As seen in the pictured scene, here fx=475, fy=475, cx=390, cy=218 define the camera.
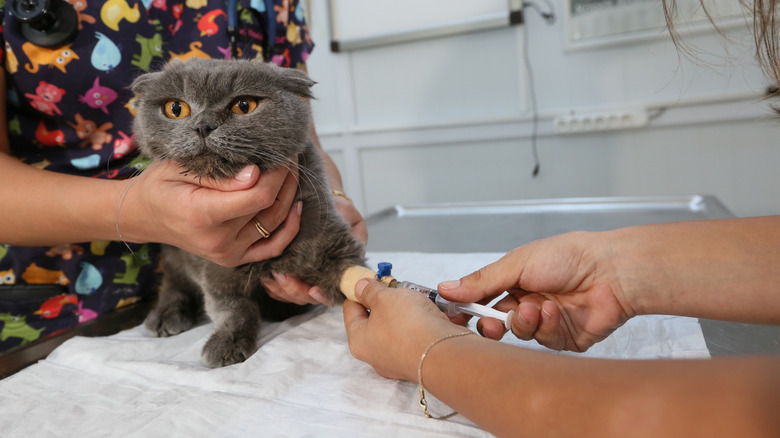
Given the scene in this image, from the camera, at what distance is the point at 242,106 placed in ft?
2.73

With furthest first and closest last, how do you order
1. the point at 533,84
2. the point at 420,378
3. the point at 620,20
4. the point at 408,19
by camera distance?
the point at 408,19 < the point at 533,84 < the point at 620,20 < the point at 420,378

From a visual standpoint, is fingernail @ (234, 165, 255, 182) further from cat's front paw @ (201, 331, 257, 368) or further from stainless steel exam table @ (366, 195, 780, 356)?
stainless steel exam table @ (366, 195, 780, 356)

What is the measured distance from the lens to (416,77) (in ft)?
8.87

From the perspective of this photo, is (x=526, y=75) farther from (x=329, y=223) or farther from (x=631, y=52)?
(x=329, y=223)

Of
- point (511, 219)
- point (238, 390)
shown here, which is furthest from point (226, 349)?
point (511, 219)

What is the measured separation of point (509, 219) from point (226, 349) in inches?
48.1

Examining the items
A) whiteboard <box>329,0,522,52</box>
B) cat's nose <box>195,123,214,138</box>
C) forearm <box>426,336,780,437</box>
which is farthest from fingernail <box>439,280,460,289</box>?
whiteboard <box>329,0,522,52</box>

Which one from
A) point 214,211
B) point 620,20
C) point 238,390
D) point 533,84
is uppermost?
point 620,20

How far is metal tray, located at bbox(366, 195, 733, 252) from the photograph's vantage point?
1.49 meters

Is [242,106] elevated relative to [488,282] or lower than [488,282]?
elevated

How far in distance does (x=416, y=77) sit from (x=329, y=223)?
1.94 m

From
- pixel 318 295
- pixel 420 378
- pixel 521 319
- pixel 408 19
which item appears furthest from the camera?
pixel 408 19

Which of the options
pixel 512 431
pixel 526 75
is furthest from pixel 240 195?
pixel 526 75

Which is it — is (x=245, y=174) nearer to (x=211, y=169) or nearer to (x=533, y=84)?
(x=211, y=169)
